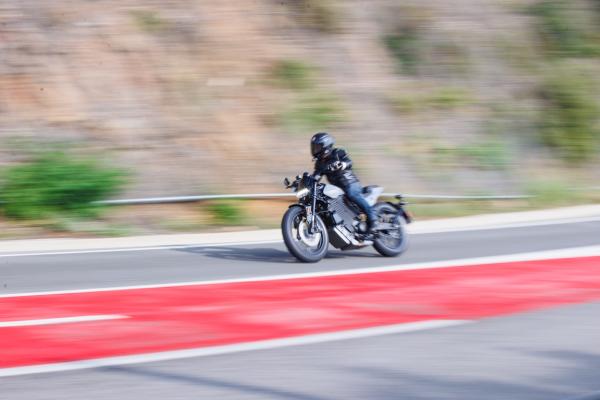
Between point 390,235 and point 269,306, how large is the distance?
403 centimetres

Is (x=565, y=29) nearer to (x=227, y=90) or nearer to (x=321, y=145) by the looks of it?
(x=227, y=90)

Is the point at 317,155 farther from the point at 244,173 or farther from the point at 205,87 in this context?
the point at 205,87

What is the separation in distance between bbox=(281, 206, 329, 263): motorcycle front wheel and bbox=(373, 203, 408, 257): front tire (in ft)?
2.79

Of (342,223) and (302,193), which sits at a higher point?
(302,193)

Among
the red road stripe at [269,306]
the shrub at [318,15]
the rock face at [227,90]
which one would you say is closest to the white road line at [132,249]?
the red road stripe at [269,306]

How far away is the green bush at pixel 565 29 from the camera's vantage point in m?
26.0

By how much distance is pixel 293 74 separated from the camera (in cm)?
2156

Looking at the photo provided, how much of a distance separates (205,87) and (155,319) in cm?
1295

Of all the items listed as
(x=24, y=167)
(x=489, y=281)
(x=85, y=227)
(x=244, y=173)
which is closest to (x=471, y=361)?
(x=489, y=281)

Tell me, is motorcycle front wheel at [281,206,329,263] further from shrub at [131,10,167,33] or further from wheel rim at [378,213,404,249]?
shrub at [131,10,167,33]

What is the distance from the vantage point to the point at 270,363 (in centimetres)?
648

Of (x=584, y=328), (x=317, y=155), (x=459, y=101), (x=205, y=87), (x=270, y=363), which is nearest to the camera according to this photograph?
(x=270, y=363)

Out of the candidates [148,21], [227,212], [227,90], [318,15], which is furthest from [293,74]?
[227,212]

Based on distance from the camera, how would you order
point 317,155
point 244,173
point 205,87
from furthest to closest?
point 205,87
point 244,173
point 317,155
